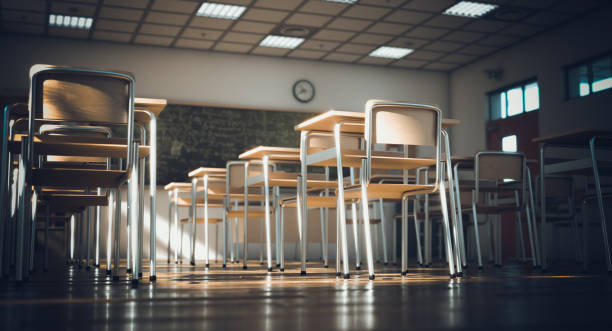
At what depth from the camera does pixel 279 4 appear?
7246 mm

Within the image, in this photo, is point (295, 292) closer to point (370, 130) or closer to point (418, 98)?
point (370, 130)

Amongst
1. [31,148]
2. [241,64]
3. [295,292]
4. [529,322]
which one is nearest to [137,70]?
[241,64]

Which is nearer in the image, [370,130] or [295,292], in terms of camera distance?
Result: [295,292]

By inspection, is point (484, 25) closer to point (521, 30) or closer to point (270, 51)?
point (521, 30)

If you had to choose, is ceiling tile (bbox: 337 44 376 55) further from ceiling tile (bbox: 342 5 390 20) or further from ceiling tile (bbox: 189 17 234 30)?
ceiling tile (bbox: 189 17 234 30)

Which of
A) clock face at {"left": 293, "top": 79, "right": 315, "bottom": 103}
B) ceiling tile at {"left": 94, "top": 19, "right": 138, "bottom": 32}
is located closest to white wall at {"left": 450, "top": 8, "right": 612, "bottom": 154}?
clock face at {"left": 293, "top": 79, "right": 315, "bottom": 103}

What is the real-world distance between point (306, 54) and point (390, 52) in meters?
1.25

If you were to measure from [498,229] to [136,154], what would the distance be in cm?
349

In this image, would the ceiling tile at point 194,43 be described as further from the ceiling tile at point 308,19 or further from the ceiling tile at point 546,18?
the ceiling tile at point 546,18

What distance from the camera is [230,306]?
139cm

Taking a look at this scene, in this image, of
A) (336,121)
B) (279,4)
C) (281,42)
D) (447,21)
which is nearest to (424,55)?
(447,21)

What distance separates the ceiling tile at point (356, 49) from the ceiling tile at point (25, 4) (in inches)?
157

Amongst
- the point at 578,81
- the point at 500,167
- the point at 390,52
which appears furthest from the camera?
the point at 390,52

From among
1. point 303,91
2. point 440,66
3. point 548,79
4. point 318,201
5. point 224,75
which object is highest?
point 440,66
